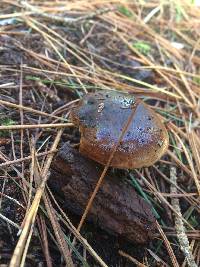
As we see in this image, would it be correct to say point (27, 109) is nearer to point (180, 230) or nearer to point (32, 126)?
point (32, 126)

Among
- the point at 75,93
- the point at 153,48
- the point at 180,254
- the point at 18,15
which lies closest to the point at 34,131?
the point at 75,93

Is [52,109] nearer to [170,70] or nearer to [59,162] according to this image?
[59,162]

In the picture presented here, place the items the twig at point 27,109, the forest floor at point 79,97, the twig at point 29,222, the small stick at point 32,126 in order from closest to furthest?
1. the twig at point 29,222
2. the forest floor at point 79,97
3. the small stick at point 32,126
4. the twig at point 27,109

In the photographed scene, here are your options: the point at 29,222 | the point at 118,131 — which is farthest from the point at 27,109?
the point at 29,222

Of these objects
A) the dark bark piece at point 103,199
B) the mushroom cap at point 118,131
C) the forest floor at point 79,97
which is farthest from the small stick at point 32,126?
the dark bark piece at point 103,199

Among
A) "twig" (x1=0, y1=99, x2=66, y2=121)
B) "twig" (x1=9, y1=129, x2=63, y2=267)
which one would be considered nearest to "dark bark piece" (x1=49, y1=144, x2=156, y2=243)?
"twig" (x1=9, y1=129, x2=63, y2=267)

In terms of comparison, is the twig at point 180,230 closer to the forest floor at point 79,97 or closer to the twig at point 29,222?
the forest floor at point 79,97
